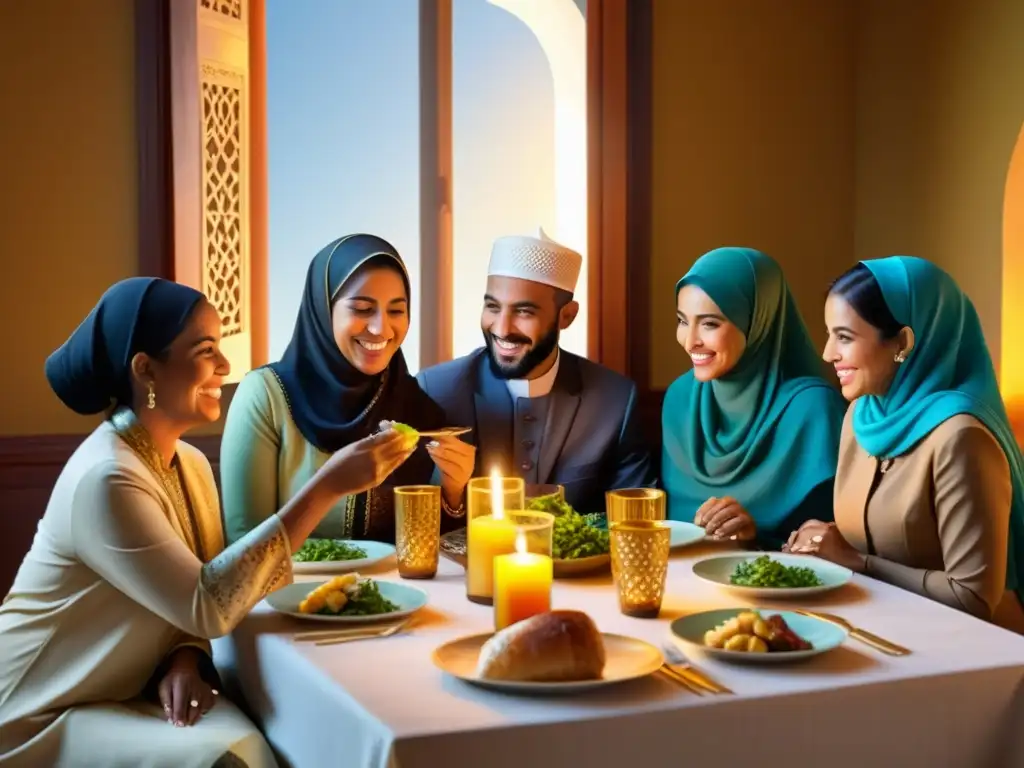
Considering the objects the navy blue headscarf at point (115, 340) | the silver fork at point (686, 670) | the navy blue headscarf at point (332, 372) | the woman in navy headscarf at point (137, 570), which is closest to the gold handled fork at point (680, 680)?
the silver fork at point (686, 670)

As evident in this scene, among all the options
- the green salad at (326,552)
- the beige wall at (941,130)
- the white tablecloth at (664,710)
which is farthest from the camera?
the beige wall at (941,130)

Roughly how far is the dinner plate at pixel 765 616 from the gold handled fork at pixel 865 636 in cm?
2

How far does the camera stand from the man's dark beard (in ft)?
10.8

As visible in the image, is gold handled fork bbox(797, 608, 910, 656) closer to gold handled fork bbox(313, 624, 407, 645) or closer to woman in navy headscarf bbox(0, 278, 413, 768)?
gold handled fork bbox(313, 624, 407, 645)

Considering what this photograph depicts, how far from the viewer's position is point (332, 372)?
2818 millimetres

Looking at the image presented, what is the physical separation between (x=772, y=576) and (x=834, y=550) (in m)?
0.35

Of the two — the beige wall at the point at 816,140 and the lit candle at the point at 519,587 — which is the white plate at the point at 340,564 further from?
the beige wall at the point at 816,140

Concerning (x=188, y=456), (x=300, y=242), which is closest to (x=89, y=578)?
(x=188, y=456)

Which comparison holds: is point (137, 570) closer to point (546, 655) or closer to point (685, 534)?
point (546, 655)

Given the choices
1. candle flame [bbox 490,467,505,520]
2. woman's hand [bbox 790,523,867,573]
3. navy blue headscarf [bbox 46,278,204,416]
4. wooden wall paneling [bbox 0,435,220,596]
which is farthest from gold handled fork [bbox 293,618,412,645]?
wooden wall paneling [bbox 0,435,220,596]

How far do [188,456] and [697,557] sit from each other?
A: 38.3 inches

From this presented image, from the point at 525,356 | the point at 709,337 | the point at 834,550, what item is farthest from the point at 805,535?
the point at 525,356

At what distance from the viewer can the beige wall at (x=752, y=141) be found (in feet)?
14.0

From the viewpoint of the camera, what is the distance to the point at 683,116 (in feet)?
14.0
